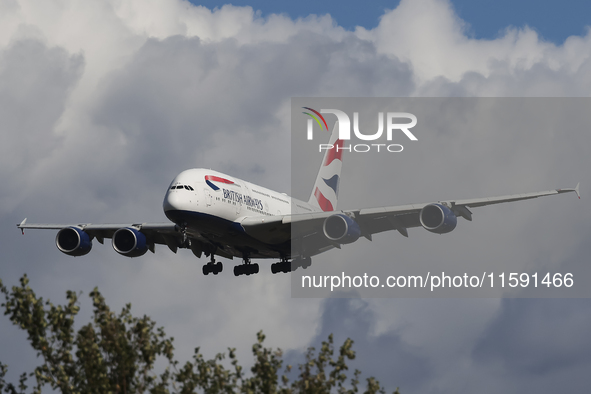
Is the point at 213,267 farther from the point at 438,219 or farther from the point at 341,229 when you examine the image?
the point at 438,219

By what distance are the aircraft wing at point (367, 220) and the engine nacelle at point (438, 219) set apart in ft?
1.72

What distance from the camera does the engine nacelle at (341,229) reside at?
4844cm

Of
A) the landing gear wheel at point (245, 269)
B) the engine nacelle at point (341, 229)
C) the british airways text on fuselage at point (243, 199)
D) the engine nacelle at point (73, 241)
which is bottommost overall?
the engine nacelle at point (341, 229)

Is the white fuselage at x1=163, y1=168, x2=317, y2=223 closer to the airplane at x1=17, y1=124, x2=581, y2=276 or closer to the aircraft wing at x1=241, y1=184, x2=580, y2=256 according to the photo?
the airplane at x1=17, y1=124, x2=581, y2=276

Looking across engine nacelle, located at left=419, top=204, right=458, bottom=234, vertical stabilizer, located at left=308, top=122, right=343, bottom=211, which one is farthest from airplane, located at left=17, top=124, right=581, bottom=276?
vertical stabilizer, located at left=308, top=122, right=343, bottom=211

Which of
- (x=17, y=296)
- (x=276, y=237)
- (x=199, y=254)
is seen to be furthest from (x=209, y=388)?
(x=199, y=254)

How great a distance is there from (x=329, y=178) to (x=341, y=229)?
26.2 metres

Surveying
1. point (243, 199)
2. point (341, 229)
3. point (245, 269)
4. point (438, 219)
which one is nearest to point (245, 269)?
point (245, 269)

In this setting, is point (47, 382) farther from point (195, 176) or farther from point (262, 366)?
point (195, 176)

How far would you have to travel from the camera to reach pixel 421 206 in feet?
160

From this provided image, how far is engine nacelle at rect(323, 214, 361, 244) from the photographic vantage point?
48.4m

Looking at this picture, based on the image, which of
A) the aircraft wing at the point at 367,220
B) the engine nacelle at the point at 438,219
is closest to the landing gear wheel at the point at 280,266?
the aircraft wing at the point at 367,220

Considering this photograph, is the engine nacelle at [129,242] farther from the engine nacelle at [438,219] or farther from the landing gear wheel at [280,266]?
the engine nacelle at [438,219]

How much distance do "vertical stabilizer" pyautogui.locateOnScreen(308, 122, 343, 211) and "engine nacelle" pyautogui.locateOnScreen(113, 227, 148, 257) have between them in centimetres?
1778
